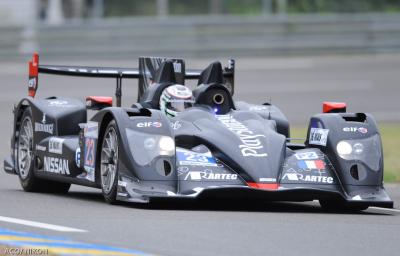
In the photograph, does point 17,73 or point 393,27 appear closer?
point 17,73

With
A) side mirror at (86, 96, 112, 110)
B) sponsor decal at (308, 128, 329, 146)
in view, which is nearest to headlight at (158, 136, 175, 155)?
sponsor decal at (308, 128, 329, 146)

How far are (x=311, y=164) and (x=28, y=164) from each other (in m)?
3.54

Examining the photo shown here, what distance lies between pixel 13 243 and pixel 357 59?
23.9 m

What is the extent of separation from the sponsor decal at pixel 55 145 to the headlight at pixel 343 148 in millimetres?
2954

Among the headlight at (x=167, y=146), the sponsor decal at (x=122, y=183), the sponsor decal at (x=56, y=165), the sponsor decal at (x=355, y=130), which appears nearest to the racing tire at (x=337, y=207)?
the sponsor decal at (x=355, y=130)

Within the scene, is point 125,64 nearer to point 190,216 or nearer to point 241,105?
point 241,105

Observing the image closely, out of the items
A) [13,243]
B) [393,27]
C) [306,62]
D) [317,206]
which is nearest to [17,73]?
[306,62]

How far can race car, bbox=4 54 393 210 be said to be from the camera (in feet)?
32.3

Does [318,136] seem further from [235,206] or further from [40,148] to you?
[40,148]

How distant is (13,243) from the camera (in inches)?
282

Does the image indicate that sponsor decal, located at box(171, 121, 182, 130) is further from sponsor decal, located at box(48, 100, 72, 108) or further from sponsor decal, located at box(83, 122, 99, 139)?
sponsor decal, located at box(48, 100, 72, 108)

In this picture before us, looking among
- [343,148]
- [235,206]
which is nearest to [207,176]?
[235,206]

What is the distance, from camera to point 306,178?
10031mm

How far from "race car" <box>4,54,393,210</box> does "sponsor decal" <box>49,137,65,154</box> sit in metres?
0.02
